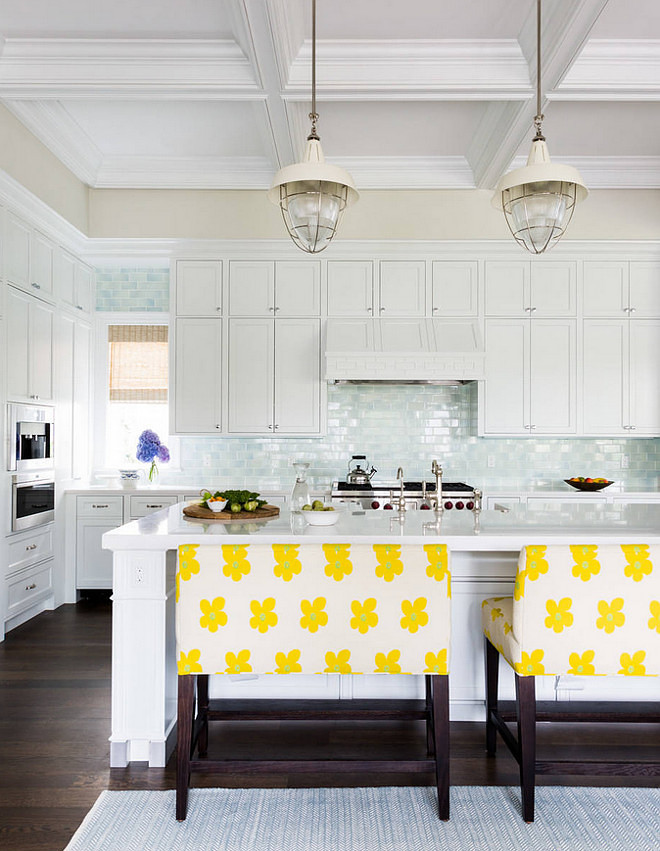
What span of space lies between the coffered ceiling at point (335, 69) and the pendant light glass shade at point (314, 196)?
0.99 m

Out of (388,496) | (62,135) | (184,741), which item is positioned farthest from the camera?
(388,496)

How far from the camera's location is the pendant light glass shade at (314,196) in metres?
2.43

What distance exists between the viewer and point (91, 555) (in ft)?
16.5

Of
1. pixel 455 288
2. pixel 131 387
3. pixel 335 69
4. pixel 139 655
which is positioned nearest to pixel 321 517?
pixel 139 655

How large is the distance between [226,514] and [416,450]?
118 inches

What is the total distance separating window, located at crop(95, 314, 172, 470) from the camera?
5.79 m

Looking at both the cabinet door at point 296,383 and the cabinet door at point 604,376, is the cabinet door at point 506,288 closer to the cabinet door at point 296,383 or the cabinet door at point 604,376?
the cabinet door at point 604,376

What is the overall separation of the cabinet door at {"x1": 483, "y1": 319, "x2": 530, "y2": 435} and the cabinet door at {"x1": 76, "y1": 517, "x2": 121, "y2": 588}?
3.00 meters

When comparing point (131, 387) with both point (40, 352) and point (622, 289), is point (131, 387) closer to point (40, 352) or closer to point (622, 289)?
point (40, 352)

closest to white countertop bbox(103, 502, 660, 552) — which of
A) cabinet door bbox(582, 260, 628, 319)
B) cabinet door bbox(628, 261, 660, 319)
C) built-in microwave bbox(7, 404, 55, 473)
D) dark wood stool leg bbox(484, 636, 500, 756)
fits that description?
dark wood stool leg bbox(484, 636, 500, 756)

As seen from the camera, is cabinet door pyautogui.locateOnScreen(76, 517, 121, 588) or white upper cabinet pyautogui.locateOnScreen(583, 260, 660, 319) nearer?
cabinet door pyautogui.locateOnScreen(76, 517, 121, 588)

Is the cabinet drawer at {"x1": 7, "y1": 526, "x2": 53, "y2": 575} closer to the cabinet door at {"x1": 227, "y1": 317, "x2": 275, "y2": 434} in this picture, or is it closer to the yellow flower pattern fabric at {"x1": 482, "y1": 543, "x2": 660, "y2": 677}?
the cabinet door at {"x1": 227, "y1": 317, "x2": 275, "y2": 434}

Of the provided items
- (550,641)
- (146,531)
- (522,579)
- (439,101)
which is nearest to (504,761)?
(550,641)

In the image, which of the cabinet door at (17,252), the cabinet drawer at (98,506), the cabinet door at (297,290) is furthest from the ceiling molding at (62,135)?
the cabinet drawer at (98,506)
